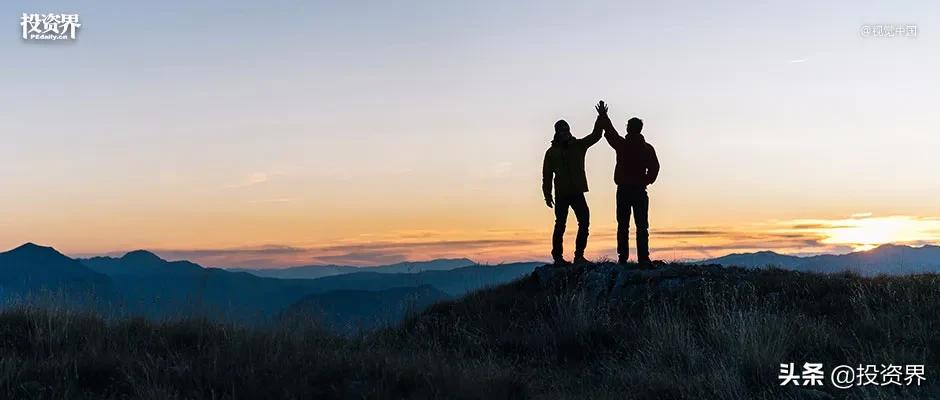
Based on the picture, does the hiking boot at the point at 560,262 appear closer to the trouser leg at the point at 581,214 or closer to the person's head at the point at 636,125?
the trouser leg at the point at 581,214

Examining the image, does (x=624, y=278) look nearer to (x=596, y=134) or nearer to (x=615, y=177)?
(x=615, y=177)

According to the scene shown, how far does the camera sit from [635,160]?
12.6 meters

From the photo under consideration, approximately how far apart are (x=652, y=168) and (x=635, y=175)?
0.33m

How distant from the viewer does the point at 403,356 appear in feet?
25.4

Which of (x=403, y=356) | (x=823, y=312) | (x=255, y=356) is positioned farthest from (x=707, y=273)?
(x=255, y=356)

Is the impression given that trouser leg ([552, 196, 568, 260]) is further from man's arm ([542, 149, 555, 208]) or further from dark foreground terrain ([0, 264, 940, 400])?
dark foreground terrain ([0, 264, 940, 400])

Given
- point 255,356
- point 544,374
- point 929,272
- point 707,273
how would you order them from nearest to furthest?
1. point 255,356
2. point 544,374
3. point 707,273
4. point 929,272

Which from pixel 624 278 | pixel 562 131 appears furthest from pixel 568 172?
pixel 624 278

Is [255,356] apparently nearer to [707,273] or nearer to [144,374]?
[144,374]

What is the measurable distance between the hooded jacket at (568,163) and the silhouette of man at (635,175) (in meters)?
0.43

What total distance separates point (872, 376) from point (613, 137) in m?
6.41

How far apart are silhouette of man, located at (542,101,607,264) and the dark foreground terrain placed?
1.64m

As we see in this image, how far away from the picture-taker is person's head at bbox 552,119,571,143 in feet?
42.8

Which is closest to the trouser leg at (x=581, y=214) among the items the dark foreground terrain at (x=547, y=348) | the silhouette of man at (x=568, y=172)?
the silhouette of man at (x=568, y=172)
